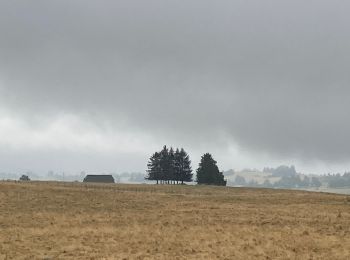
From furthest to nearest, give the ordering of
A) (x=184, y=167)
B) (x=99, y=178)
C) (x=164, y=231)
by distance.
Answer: (x=99, y=178)
(x=184, y=167)
(x=164, y=231)

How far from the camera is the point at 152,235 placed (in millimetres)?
25656

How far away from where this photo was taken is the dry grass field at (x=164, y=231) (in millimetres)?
21062

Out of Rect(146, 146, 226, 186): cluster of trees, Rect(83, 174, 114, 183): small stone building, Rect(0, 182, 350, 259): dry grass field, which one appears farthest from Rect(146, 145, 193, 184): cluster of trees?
Rect(0, 182, 350, 259): dry grass field

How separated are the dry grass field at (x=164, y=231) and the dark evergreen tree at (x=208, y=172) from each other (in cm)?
6136

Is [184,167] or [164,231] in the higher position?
[184,167]

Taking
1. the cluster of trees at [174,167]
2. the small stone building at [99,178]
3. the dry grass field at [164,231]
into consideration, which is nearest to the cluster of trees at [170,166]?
the cluster of trees at [174,167]

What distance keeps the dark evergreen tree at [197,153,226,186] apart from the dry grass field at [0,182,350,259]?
6136 centimetres

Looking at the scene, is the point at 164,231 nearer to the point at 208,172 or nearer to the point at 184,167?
the point at 208,172

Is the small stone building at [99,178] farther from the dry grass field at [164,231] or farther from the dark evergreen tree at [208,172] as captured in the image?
the dry grass field at [164,231]

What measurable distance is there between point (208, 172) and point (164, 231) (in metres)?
79.0

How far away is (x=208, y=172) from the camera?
105562mm

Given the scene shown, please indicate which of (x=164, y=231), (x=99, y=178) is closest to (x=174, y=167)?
(x=99, y=178)

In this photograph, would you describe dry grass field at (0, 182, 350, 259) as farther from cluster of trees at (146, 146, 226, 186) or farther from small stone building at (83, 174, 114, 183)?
small stone building at (83, 174, 114, 183)

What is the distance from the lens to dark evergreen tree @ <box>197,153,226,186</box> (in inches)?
4141
